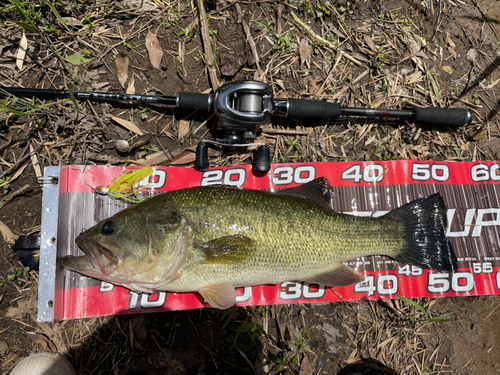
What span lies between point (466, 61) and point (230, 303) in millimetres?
4287

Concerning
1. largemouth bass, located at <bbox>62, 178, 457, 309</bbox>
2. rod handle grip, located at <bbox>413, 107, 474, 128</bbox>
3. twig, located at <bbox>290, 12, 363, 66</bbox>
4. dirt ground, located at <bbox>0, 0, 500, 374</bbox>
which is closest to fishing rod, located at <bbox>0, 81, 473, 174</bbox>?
rod handle grip, located at <bbox>413, 107, 474, 128</bbox>

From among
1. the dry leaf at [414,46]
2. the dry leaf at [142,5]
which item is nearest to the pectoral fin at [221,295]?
the dry leaf at [142,5]

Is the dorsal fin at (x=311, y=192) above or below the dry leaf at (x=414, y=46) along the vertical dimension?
below

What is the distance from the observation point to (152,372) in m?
2.94

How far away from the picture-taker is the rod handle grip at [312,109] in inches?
121

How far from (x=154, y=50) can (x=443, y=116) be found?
3.53m

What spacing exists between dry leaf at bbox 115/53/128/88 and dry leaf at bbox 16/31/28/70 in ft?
3.44

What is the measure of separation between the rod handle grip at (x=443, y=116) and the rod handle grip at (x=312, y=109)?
99 centimetres

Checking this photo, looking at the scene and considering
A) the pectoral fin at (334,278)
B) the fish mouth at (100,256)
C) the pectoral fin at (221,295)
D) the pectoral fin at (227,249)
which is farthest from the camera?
the pectoral fin at (334,278)

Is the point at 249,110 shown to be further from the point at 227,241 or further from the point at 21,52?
the point at 21,52

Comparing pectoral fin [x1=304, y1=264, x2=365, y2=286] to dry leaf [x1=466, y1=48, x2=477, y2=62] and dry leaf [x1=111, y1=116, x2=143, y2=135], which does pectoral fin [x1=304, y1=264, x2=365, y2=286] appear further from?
dry leaf [x1=466, y1=48, x2=477, y2=62]

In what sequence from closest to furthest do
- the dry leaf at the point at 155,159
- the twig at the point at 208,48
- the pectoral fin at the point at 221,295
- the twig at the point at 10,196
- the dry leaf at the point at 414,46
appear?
the pectoral fin at the point at 221,295 < the twig at the point at 10,196 < the dry leaf at the point at 155,159 < the twig at the point at 208,48 < the dry leaf at the point at 414,46

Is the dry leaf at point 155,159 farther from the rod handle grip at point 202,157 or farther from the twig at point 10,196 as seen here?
the twig at point 10,196

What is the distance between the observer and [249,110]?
2.74m
